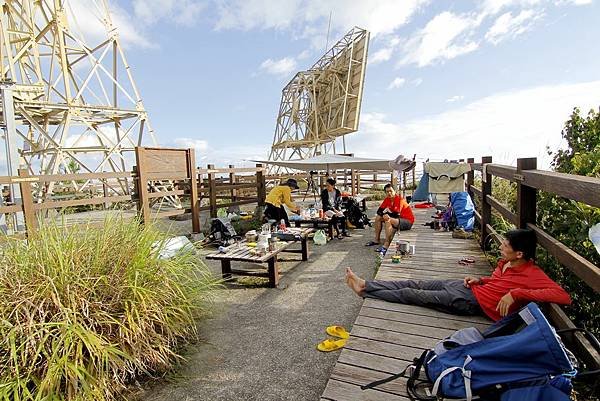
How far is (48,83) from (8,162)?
8.02 metres

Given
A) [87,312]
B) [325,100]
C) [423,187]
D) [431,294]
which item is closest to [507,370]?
[431,294]

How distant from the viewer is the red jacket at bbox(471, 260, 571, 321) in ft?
7.15

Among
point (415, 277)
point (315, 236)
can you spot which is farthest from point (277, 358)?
point (315, 236)

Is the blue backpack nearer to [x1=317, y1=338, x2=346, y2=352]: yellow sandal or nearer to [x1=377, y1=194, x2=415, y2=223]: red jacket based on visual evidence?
[x1=317, y1=338, x2=346, y2=352]: yellow sandal

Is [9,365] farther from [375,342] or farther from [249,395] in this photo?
[375,342]

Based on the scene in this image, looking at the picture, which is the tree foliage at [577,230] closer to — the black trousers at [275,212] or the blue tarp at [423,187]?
the blue tarp at [423,187]

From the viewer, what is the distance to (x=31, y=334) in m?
2.18

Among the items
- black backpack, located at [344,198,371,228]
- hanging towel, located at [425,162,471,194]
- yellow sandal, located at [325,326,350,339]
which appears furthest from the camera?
black backpack, located at [344,198,371,228]

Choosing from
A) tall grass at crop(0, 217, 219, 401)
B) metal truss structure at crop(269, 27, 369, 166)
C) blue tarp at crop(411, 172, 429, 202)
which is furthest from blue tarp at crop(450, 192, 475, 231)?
metal truss structure at crop(269, 27, 369, 166)

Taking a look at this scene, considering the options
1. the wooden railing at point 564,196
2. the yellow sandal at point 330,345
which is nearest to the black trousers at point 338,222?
the wooden railing at point 564,196

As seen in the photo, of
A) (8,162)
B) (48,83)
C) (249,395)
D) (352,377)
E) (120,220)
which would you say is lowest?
(249,395)

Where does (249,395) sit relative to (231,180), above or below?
below

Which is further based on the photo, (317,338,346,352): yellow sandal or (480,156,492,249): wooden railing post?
(480,156,492,249): wooden railing post

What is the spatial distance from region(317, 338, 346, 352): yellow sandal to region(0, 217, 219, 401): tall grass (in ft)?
4.13
